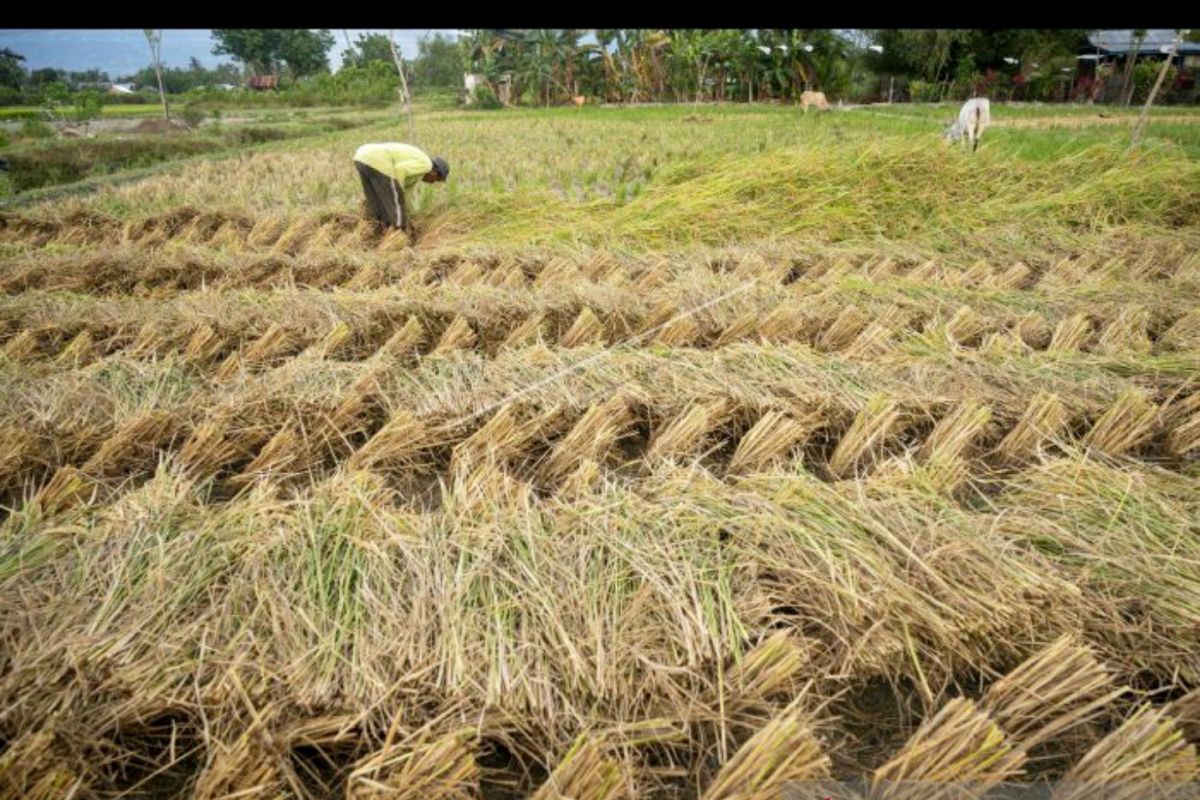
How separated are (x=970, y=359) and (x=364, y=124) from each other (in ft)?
69.9

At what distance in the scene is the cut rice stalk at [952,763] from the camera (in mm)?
1481

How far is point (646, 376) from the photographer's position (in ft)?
10.7

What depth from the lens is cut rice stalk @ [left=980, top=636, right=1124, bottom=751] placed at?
5.54 ft

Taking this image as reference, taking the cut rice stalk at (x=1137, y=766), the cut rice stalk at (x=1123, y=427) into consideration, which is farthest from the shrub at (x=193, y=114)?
the cut rice stalk at (x=1137, y=766)

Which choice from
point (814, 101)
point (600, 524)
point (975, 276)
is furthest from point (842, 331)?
point (814, 101)

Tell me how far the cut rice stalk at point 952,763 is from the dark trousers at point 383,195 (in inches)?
245

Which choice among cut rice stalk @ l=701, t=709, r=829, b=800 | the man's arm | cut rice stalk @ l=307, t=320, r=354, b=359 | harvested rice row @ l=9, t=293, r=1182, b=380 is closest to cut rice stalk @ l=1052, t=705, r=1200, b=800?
cut rice stalk @ l=701, t=709, r=829, b=800

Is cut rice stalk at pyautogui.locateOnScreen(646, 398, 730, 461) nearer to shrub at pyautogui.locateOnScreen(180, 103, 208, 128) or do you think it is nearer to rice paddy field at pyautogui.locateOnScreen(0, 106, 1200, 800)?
rice paddy field at pyautogui.locateOnScreen(0, 106, 1200, 800)

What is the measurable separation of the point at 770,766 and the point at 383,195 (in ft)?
20.7

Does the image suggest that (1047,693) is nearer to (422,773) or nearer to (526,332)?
(422,773)

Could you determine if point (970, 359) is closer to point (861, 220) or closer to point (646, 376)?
point (646, 376)

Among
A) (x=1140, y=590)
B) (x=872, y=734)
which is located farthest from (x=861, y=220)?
(x=872, y=734)

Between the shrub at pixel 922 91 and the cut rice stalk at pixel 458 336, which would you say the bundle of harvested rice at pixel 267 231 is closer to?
the cut rice stalk at pixel 458 336

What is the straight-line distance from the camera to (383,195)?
667 cm
